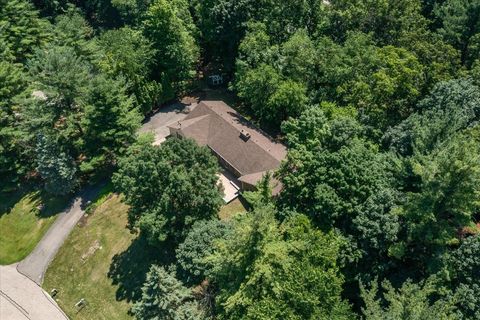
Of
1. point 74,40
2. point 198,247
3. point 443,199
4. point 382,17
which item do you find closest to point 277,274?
point 198,247

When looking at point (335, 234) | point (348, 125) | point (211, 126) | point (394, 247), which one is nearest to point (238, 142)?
point (211, 126)

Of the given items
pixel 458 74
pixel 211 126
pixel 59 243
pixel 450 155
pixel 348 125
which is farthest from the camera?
pixel 211 126

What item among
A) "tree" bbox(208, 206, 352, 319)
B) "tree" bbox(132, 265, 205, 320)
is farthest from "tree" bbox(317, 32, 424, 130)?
"tree" bbox(132, 265, 205, 320)

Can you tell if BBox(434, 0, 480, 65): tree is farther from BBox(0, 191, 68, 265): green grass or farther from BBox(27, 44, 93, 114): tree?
BBox(0, 191, 68, 265): green grass

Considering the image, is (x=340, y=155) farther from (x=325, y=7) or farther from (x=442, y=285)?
(x=325, y=7)

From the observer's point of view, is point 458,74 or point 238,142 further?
point 238,142

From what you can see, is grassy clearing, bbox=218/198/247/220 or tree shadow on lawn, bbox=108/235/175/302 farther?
grassy clearing, bbox=218/198/247/220

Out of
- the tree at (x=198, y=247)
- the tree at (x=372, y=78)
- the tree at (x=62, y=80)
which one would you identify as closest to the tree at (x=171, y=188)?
the tree at (x=198, y=247)
